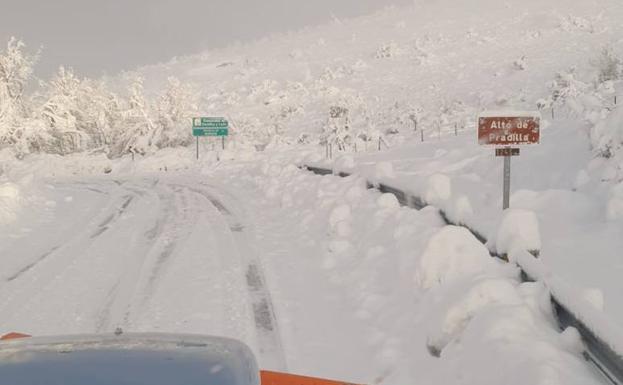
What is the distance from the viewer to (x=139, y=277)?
23.1 feet

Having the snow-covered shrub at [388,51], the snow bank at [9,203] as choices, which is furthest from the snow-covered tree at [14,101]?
the snow-covered shrub at [388,51]

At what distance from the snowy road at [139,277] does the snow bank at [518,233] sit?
2450 mm

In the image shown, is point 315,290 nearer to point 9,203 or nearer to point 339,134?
point 9,203

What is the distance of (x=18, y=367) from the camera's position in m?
2.29

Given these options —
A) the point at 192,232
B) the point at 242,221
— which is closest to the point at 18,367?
the point at 192,232

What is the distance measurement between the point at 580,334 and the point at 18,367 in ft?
11.0

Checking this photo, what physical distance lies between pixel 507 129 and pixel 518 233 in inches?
62.4

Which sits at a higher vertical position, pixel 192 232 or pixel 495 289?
pixel 495 289

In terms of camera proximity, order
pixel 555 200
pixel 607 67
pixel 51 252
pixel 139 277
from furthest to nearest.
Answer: pixel 607 67
pixel 51 252
pixel 555 200
pixel 139 277

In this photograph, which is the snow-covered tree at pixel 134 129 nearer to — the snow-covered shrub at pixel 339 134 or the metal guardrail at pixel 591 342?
the snow-covered shrub at pixel 339 134

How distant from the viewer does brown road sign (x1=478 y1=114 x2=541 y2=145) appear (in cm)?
601

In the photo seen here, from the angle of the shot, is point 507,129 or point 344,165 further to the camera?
point 344,165

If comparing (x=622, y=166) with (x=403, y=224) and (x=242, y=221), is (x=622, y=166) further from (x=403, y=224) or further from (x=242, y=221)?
(x=242, y=221)

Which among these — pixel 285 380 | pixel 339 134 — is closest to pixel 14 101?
pixel 339 134
